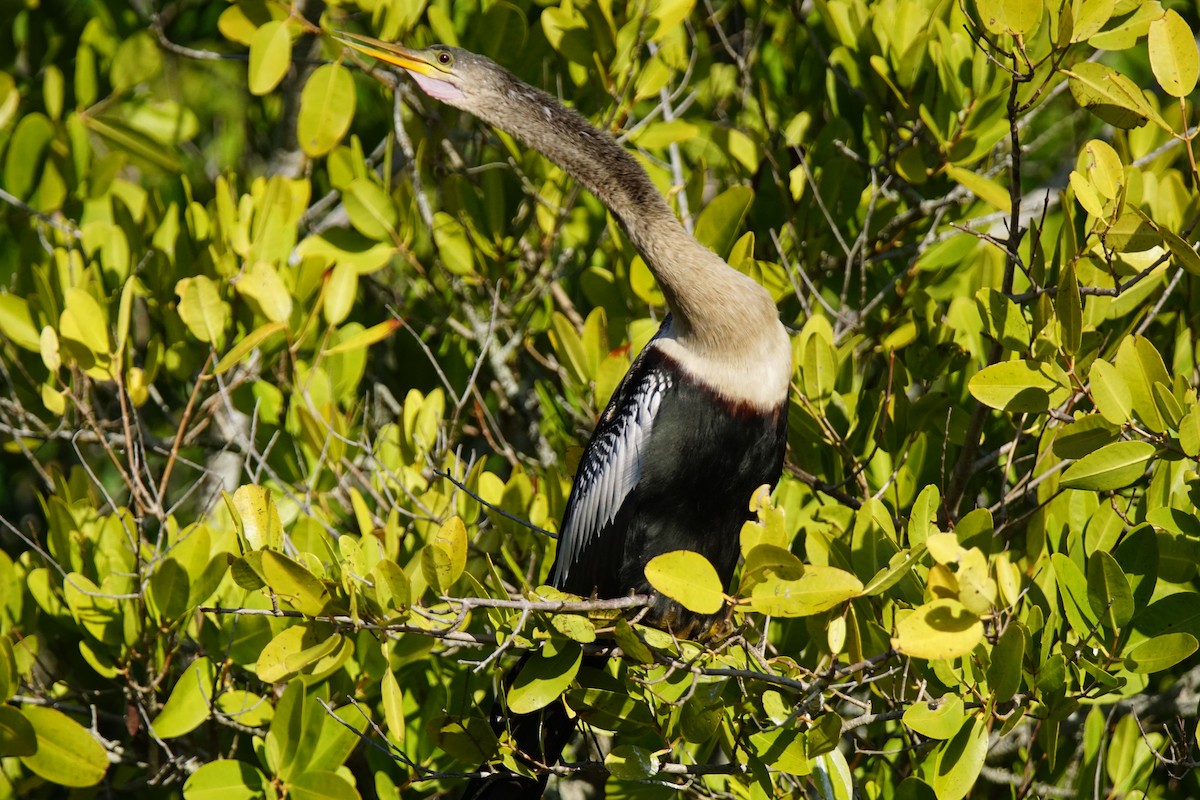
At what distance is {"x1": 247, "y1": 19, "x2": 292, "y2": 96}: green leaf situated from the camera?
9.44 ft

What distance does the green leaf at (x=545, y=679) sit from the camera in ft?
6.15

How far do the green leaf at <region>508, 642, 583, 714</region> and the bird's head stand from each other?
1.39 m

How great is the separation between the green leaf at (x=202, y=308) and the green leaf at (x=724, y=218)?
116cm

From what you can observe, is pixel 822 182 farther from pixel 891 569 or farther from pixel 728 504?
pixel 891 569

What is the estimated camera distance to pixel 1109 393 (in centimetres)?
177

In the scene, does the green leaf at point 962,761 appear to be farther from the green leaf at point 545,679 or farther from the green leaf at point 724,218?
the green leaf at point 724,218

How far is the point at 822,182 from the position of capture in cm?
277

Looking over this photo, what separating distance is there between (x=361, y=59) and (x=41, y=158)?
0.99 meters

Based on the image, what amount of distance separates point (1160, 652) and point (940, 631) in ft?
1.92

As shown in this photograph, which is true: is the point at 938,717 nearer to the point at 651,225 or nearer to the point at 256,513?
the point at 256,513

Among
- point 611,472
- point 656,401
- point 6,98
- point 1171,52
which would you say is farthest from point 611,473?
point 6,98

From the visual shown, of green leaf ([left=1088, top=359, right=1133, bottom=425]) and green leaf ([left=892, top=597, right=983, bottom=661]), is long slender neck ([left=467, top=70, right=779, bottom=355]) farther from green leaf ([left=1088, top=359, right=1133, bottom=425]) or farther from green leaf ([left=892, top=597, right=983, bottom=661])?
green leaf ([left=892, top=597, right=983, bottom=661])

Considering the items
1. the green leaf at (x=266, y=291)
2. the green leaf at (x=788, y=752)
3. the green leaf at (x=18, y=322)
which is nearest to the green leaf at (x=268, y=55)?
→ the green leaf at (x=266, y=291)

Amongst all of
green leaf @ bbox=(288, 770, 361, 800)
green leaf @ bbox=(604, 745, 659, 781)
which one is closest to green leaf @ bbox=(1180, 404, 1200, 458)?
green leaf @ bbox=(604, 745, 659, 781)
